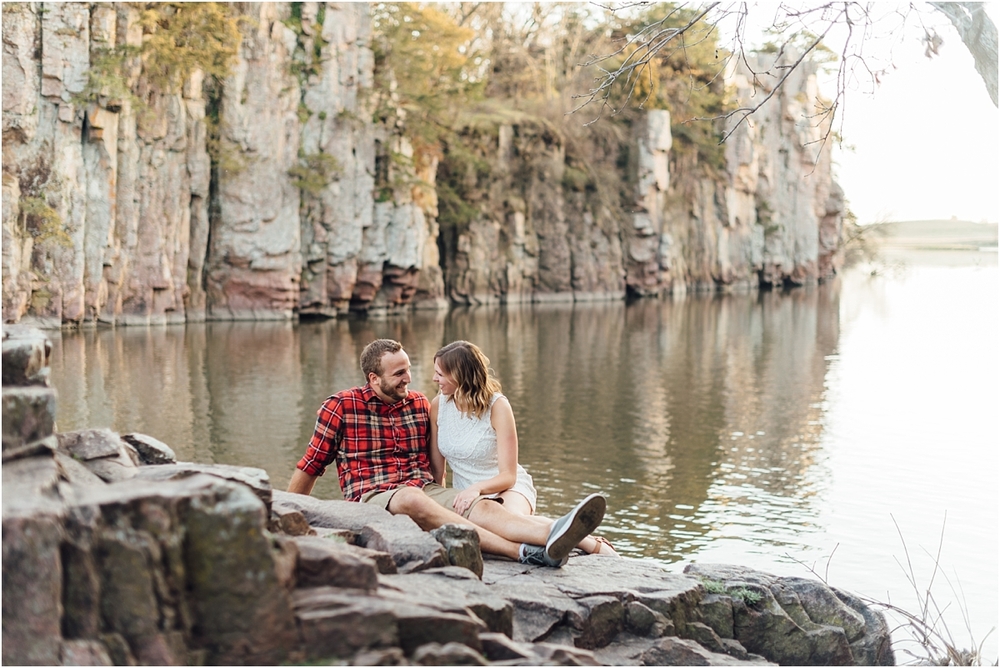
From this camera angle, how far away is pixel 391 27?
3962 cm

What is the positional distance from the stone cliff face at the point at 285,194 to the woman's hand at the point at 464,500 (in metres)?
19.9

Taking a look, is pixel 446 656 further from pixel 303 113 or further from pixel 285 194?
pixel 303 113

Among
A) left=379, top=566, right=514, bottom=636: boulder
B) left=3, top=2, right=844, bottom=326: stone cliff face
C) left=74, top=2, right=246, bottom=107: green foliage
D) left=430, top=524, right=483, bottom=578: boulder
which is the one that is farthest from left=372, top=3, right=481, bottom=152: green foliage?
left=379, top=566, right=514, bottom=636: boulder

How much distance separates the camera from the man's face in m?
6.42

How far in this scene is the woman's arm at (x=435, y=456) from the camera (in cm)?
669

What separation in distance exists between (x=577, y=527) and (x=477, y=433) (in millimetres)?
1084

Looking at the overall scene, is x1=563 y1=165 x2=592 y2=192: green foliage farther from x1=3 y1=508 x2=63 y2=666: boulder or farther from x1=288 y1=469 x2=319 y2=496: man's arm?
x1=3 y1=508 x2=63 y2=666: boulder

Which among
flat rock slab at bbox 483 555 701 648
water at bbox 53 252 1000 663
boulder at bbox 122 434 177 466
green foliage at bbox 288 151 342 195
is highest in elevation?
green foliage at bbox 288 151 342 195

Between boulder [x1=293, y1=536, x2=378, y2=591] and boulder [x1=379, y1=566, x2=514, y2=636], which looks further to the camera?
boulder [x1=379, y1=566, x2=514, y2=636]

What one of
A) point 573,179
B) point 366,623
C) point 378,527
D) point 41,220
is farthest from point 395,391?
point 573,179

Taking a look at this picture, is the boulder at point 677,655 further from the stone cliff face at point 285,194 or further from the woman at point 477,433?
the stone cliff face at point 285,194

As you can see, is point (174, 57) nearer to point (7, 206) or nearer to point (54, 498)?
point (7, 206)

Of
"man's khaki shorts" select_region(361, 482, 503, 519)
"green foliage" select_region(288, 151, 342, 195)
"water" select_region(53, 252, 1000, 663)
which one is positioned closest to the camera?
"man's khaki shorts" select_region(361, 482, 503, 519)

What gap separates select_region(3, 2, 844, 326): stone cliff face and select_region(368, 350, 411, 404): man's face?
19578mm
